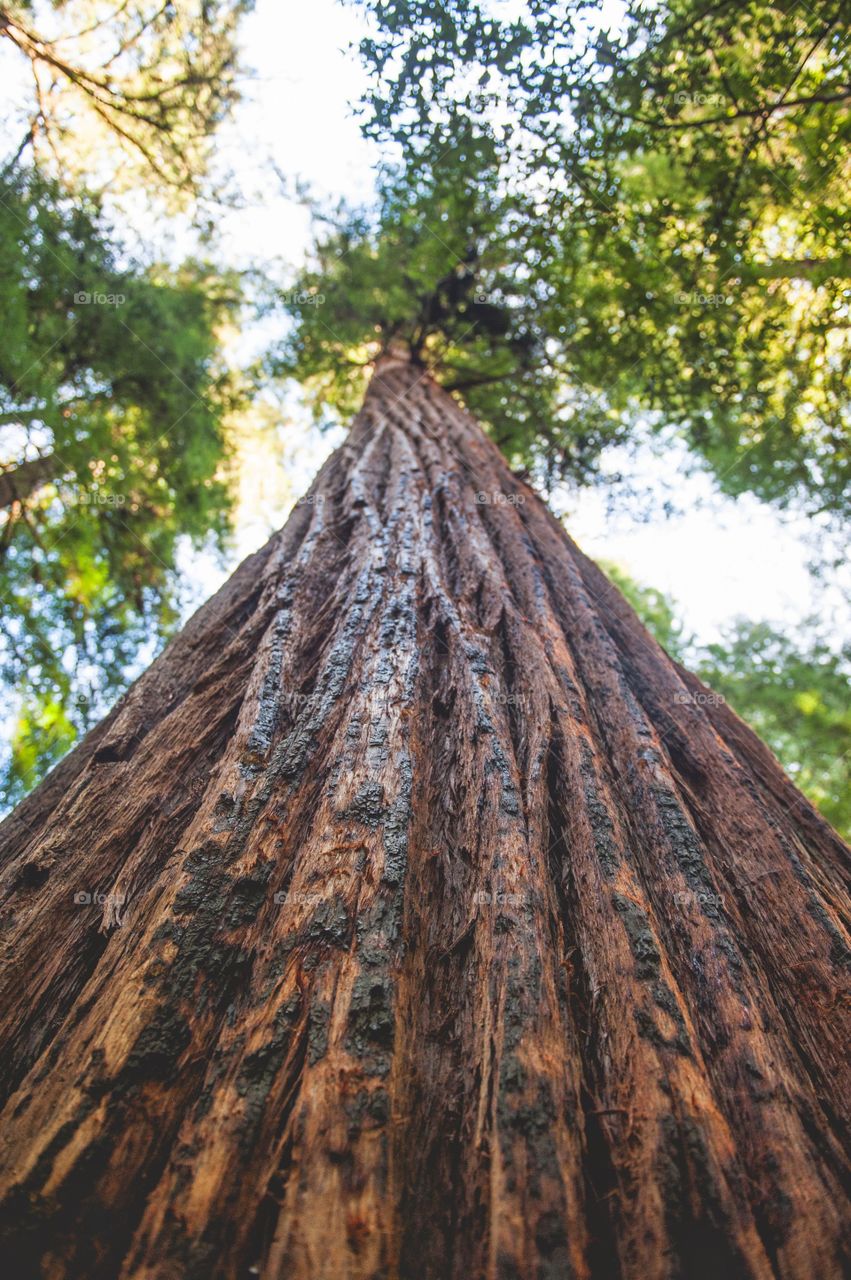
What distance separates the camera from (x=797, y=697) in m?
7.43

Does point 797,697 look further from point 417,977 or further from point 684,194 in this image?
point 417,977

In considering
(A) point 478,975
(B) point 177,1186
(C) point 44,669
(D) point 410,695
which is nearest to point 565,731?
(D) point 410,695

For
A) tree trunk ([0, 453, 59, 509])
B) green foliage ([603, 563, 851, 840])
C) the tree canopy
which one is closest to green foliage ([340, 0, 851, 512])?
the tree canopy

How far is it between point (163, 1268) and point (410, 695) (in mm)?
1314

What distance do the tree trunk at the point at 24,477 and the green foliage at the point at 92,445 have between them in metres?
0.01

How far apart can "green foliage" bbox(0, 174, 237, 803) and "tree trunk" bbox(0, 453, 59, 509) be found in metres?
0.01

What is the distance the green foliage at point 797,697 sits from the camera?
286 inches

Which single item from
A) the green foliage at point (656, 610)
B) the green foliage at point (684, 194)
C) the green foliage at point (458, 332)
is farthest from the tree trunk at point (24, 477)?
the green foliage at point (656, 610)

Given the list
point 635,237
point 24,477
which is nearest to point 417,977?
point 635,237

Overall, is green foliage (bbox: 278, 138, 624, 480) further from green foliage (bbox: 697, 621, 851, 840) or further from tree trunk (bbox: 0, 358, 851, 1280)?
tree trunk (bbox: 0, 358, 851, 1280)

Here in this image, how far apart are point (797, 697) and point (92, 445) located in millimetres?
7708

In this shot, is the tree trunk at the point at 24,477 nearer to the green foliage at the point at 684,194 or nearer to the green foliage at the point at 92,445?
the green foliage at the point at 92,445

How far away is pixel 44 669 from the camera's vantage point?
18.2 ft

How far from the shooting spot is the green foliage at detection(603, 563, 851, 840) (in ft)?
23.8
